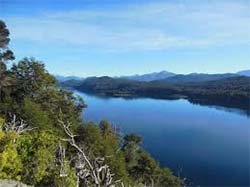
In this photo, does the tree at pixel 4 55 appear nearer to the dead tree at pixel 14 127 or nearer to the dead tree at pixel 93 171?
the dead tree at pixel 14 127

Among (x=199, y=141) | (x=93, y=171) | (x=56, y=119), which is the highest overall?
(x=93, y=171)

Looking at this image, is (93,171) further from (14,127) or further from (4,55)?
(4,55)

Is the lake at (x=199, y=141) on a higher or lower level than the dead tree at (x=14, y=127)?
lower

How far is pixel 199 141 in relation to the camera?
279 feet

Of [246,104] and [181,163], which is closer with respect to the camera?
[181,163]

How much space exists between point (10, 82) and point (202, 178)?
90.6 feet

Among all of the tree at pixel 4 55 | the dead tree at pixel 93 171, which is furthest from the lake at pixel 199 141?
the dead tree at pixel 93 171

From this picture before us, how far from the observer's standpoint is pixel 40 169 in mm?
25547

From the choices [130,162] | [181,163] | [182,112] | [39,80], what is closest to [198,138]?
[181,163]

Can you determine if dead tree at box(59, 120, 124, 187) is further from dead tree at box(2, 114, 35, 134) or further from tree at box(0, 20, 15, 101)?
tree at box(0, 20, 15, 101)

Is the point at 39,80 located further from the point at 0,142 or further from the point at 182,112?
the point at 182,112

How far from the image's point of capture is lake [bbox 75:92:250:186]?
6360cm

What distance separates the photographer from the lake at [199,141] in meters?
63.6

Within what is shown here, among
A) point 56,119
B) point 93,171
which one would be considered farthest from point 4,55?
point 93,171
